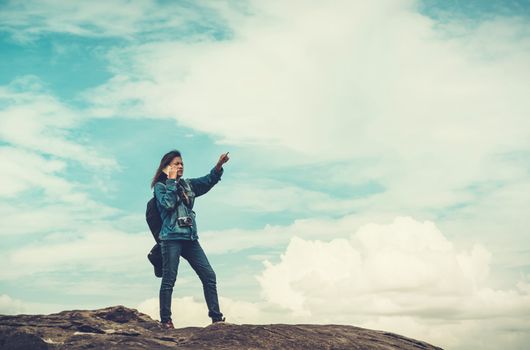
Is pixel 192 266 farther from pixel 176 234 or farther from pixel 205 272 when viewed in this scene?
pixel 176 234

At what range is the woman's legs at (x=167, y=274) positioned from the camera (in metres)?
10.3

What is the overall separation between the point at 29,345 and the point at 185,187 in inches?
147

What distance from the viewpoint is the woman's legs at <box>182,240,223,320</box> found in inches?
412

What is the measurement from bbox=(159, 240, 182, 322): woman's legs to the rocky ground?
0.38m

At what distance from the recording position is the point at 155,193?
10.6 metres

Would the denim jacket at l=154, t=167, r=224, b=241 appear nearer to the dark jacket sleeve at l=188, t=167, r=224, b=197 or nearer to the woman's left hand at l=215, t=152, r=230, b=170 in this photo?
the dark jacket sleeve at l=188, t=167, r=224, b=197

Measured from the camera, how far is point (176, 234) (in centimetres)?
1034

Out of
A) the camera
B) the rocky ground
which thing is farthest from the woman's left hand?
the rocky ground

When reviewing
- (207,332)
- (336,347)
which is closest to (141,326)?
(207,332)

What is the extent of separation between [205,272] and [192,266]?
287 millimetres

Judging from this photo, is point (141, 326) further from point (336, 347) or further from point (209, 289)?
point (336, 347)

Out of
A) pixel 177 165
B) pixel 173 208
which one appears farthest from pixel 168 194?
pixel 177 165

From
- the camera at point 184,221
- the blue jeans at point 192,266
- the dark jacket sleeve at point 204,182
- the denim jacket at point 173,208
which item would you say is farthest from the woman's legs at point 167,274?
the dark jacket sleeve at point 204,182

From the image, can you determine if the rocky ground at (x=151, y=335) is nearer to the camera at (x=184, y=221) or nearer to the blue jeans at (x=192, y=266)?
the blue jeans at (x=192, y=266)
